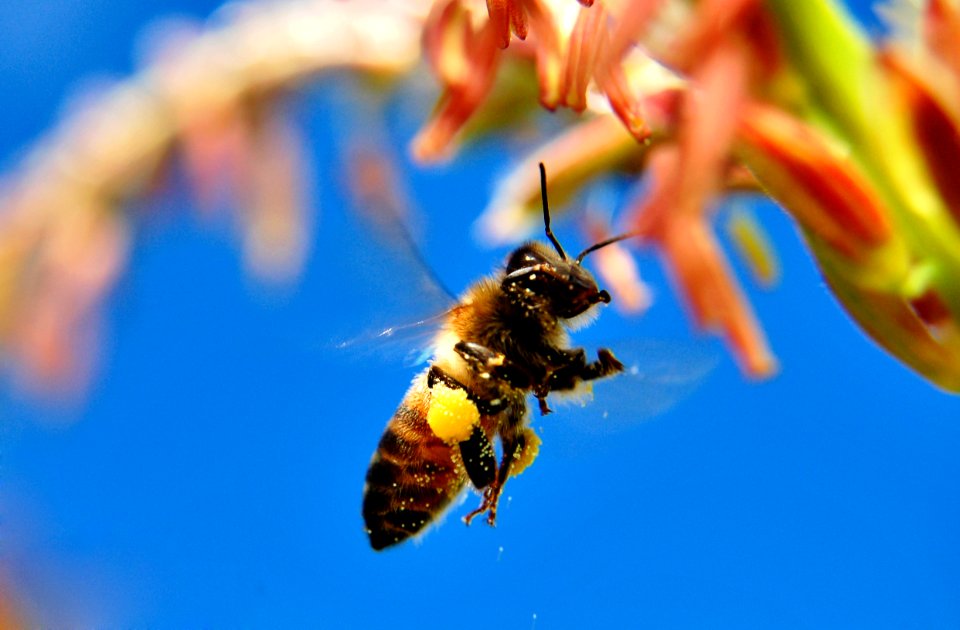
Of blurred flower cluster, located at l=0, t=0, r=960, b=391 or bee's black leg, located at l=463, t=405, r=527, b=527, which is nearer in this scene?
blurred flower cluster, located at l=0, t=0, r=960, b=391

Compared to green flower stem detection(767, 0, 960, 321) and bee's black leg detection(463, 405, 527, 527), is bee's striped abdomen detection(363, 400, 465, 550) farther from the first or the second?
green flower stem detection(767, 0, 960, 321)

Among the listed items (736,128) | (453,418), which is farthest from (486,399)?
(736,128)

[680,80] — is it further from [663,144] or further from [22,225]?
[22,225]

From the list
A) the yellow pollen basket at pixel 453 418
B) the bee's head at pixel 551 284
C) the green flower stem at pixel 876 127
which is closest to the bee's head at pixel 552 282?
the bee's head at pixel 551 284

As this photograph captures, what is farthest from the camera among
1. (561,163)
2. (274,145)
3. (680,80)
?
(274,145)

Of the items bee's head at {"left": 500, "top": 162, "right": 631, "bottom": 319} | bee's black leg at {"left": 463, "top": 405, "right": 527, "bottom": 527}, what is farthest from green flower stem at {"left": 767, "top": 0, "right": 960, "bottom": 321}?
bee's black leg at {"left": 463, "top": 405, "right": 527, "bottom": 527}

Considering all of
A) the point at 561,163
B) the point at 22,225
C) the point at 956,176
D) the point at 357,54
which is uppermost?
the point at 22,225

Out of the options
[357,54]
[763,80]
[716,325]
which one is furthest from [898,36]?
[357,54]
